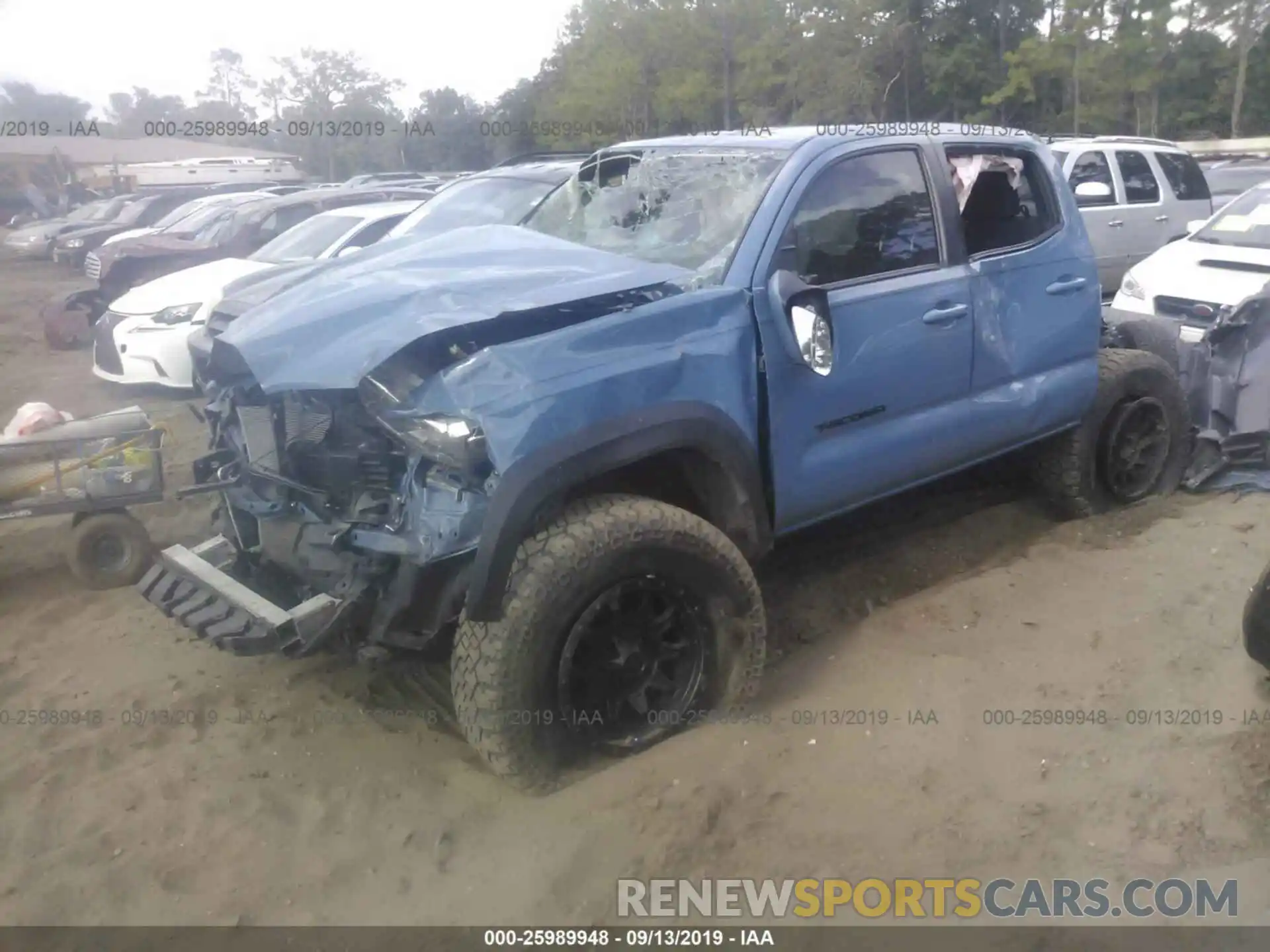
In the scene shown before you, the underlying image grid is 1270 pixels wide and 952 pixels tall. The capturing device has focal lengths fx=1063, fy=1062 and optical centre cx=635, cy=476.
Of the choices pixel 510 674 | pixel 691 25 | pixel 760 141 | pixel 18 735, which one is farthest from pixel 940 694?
pixel 691 25

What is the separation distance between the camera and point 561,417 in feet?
9.99

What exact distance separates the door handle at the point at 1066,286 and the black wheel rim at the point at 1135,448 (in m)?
0.79

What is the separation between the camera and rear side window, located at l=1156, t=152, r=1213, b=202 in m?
11.5

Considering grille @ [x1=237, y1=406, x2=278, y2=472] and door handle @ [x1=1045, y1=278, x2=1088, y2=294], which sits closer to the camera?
grille @ [x1=237, y1=406, x2=278, y2=472]

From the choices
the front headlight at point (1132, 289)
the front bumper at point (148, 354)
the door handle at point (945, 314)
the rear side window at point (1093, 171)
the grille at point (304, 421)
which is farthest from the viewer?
the rear side window at point (1093, 171)

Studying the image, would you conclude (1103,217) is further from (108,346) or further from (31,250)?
(31,250)

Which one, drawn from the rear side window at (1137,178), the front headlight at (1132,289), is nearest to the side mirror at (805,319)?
the front headlight at (1132,289)

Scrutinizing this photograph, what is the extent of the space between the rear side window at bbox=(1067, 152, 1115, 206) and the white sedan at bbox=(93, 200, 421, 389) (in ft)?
21.5

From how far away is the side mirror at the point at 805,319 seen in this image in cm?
353

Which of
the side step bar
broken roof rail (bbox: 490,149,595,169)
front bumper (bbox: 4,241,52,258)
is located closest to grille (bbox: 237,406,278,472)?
the side step bar

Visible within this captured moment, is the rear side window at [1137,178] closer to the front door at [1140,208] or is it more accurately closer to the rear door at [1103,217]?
the front door at [1140,208]

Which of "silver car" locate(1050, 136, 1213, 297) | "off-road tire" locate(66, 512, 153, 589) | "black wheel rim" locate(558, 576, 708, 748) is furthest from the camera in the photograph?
"silver car" locate(1050, 136, 1213, 297)

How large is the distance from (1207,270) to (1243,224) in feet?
2.59

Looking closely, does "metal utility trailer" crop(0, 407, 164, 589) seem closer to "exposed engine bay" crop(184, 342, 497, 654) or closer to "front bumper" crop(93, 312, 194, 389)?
"exposed engine bay" crop(184, 342, 497, 654)
